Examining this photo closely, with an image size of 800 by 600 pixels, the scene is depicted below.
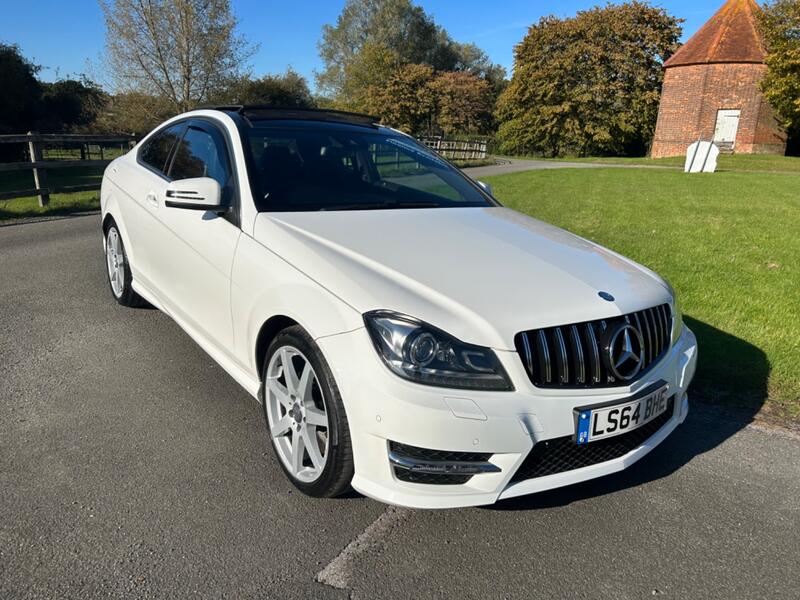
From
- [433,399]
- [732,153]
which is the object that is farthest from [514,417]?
[732,153]

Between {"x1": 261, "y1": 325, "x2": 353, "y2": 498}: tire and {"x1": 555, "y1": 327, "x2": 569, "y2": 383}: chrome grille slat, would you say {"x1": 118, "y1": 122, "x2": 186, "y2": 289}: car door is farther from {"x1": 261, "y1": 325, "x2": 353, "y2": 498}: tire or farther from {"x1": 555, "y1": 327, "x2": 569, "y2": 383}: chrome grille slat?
{"x1": 555, "y1": 327, "x2": 569, "y2": 383}: chrome grille slat

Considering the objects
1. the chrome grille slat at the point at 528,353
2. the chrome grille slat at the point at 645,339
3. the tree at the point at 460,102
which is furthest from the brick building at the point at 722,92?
the chrome grille slat at the point at 528,353

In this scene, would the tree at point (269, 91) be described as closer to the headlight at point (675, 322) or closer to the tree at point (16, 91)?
the tree at point (16, 91)

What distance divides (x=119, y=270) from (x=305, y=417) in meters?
3.29

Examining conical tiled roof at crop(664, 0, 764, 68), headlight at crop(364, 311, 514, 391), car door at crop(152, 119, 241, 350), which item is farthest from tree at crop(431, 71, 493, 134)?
headlight at crop(364, 311, 514, 391)

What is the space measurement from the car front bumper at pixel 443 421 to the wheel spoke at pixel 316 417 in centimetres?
23

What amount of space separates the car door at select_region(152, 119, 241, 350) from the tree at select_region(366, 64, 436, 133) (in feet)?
150

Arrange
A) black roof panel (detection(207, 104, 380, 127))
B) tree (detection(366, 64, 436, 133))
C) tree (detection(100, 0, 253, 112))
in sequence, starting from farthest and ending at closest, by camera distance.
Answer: tree (detection(366, 64, 436, 133))
tree (detection(100, 0, 253, 112))
black roof panel (detection(207, 104, 380, 127))

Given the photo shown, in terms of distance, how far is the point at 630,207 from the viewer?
39.9 feet

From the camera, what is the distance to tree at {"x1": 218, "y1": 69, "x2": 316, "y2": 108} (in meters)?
27.7

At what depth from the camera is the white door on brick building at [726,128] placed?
38156mm

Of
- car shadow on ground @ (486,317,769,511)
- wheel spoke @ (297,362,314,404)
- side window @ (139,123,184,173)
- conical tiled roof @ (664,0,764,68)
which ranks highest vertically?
conical tiled roof @ (664,0,764,68)

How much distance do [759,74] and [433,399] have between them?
4310cm

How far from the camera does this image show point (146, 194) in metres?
4.36
